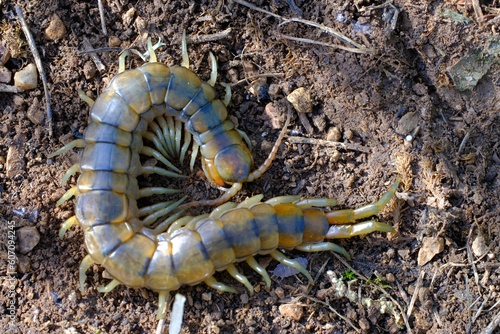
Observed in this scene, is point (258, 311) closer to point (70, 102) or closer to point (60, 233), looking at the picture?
point (60, 233)

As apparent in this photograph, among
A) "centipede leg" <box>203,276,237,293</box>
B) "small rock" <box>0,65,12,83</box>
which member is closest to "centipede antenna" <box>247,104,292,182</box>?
"centipede leg" <box>203,276,237,293</box>

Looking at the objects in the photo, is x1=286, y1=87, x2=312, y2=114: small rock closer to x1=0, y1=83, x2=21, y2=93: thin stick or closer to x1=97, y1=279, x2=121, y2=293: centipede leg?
x1=97, y1=279, x2=121, y2=293: centipede leg

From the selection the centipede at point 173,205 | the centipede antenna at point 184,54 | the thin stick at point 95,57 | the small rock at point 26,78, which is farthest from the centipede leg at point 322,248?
the small rock at point 26,78

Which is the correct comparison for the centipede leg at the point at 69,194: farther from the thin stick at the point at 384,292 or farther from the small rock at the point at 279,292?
the thin stick at the point at 384,292

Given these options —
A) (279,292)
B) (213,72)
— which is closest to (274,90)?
(213,72)

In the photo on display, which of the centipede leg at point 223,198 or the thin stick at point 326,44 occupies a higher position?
the thin stick at point 326,44

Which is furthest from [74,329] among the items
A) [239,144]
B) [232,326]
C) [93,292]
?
[239,144]
